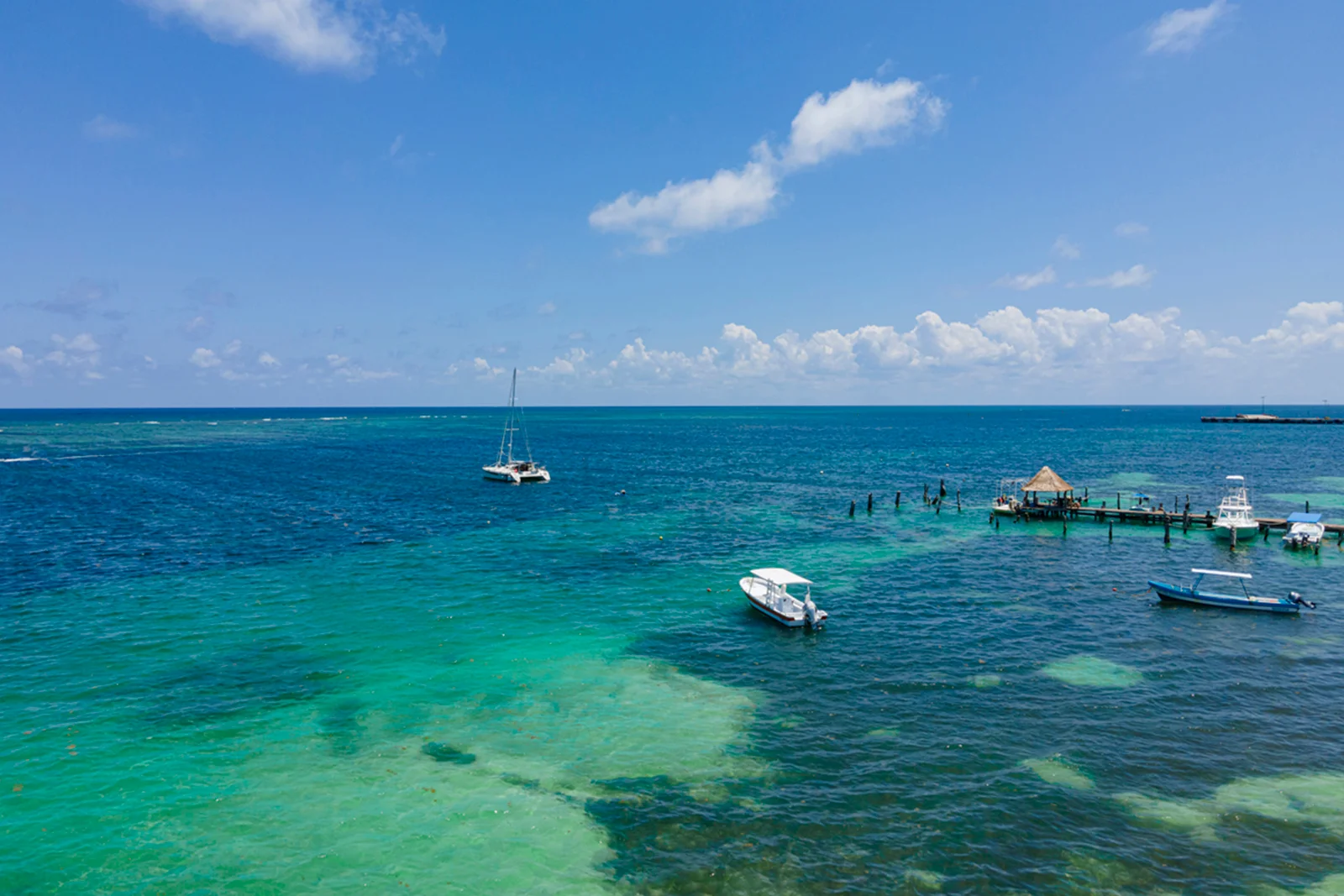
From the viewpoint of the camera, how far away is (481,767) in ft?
83.2

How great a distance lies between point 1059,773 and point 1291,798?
288 inches

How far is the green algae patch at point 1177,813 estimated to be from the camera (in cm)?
2192

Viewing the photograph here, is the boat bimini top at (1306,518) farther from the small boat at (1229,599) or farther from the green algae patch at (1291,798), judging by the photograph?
the green algae patch at (1291,798)

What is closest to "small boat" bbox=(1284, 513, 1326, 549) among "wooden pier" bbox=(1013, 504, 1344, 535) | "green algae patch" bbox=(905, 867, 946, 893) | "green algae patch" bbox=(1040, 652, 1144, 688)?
"wooden pier" bbox=(1013, 504, 1344, 535)

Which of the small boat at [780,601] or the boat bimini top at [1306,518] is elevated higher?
the boat bimini top at [1306,518]

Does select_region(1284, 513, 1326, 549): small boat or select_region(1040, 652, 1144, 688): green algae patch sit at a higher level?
select_region(1284, 513, 1326, 549): small boat

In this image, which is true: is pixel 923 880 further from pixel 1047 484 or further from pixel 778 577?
pixel 1047 484

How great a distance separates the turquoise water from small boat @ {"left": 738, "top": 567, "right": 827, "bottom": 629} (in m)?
1.45

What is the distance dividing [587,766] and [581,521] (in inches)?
1984

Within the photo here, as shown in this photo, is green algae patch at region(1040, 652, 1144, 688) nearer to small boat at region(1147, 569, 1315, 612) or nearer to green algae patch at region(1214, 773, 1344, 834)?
green algae patch at region(1214, 773, 1344, 834)

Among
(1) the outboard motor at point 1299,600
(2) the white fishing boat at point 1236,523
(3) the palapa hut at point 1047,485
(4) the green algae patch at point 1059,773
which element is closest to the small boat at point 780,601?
(4) the green algae patch at point 1059,773

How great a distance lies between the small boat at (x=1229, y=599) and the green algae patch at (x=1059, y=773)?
25.3 metres

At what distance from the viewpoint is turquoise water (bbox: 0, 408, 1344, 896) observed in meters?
20.6

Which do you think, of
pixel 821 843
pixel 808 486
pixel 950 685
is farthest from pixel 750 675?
pixel 808 486
